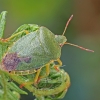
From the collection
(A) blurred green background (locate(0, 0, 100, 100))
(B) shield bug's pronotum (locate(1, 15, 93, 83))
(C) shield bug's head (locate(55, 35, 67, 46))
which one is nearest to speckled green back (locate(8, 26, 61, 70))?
(B) shield bug's pronotum (locate(1, 15, 93, 83))

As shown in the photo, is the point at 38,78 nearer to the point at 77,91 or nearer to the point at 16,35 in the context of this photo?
the point at 16,35

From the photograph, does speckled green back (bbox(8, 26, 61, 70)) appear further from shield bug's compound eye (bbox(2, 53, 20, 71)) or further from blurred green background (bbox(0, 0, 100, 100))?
blurred green background (bbox(0, 0, 100, 100))

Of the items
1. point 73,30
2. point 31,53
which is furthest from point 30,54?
point 73,30

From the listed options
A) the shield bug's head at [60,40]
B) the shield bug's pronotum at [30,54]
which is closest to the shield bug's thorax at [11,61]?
the shield bug's pronotum at [30,54]

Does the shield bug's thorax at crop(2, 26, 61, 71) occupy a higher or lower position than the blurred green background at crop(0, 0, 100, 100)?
higher

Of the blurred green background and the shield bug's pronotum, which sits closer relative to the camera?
the shield bug's pronotum
